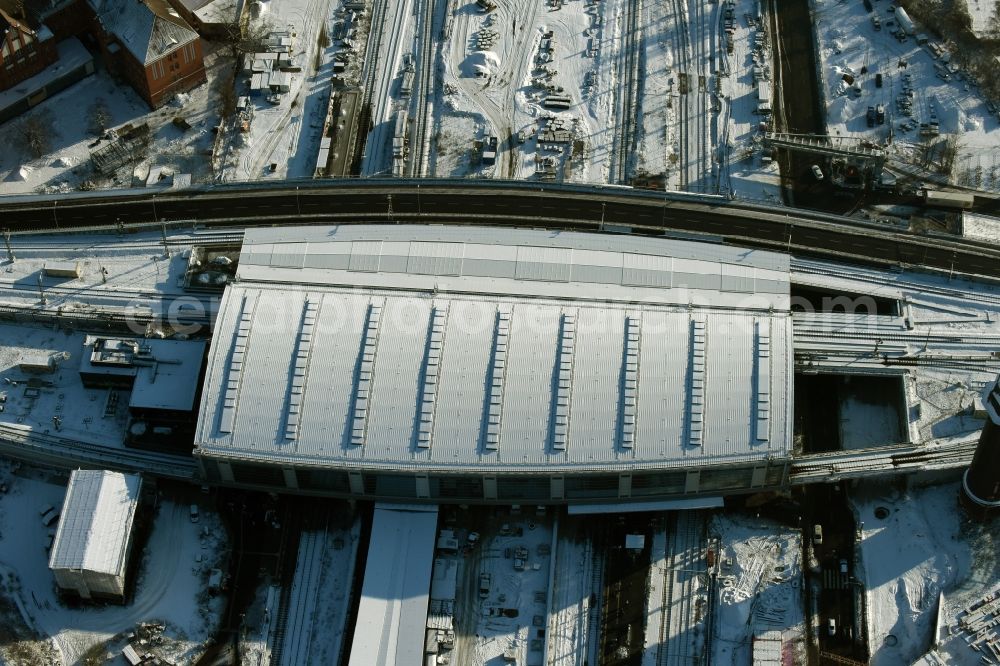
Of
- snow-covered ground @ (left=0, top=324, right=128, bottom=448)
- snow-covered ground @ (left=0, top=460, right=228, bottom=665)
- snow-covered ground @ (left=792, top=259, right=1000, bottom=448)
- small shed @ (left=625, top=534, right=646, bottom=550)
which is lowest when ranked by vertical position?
snow-covered ground @ (left=0, top=460, right=228, bottom=665)

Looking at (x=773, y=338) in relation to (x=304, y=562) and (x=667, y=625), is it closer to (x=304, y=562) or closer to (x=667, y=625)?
(x=667, y=625)

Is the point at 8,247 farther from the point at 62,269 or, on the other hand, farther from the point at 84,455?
the point at 84,455

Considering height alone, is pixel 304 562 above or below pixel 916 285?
below

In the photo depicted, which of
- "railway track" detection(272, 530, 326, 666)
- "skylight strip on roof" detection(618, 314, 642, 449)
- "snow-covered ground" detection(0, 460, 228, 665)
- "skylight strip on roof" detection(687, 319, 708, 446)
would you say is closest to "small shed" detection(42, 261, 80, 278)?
"snow-covered ground" detection(0, 460, 228, 665)

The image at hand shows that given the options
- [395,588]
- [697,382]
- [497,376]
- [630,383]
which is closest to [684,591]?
[697,382]

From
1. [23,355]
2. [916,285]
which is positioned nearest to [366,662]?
[23,355]

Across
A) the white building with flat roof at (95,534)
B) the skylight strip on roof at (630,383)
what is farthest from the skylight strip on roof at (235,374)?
the skylight strip on roof at (630,383)

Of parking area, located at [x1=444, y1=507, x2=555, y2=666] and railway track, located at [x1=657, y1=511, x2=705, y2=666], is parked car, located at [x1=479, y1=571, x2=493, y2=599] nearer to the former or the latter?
parking area, located at [x1=444, y1=507, x2=555, y2=666]
